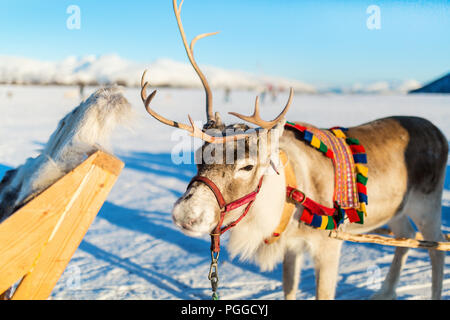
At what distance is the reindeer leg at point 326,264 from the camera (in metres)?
2.78

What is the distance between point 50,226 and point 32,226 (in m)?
0.06

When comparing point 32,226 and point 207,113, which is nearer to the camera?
point 32,226

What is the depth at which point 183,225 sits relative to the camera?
6.29 ft

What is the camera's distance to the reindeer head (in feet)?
6.32

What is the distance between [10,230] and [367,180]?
8.65 ft

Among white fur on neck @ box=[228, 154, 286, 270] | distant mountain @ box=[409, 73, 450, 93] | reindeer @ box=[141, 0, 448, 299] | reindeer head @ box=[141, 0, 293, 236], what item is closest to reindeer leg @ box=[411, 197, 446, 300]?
reindeer @ box=[141, 0, 448, 299]

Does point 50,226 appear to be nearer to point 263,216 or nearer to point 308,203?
point 263,216

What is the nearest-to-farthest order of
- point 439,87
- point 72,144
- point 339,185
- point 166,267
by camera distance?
point 72,144
point 339,185
point 166,267
point 439,87

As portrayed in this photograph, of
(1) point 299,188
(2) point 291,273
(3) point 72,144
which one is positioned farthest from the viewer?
(2) point 291,273

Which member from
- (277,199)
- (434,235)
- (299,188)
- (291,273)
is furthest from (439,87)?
(277,199)

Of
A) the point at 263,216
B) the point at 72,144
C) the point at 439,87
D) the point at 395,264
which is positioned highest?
the point at 439,87

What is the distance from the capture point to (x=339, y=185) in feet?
8.94
